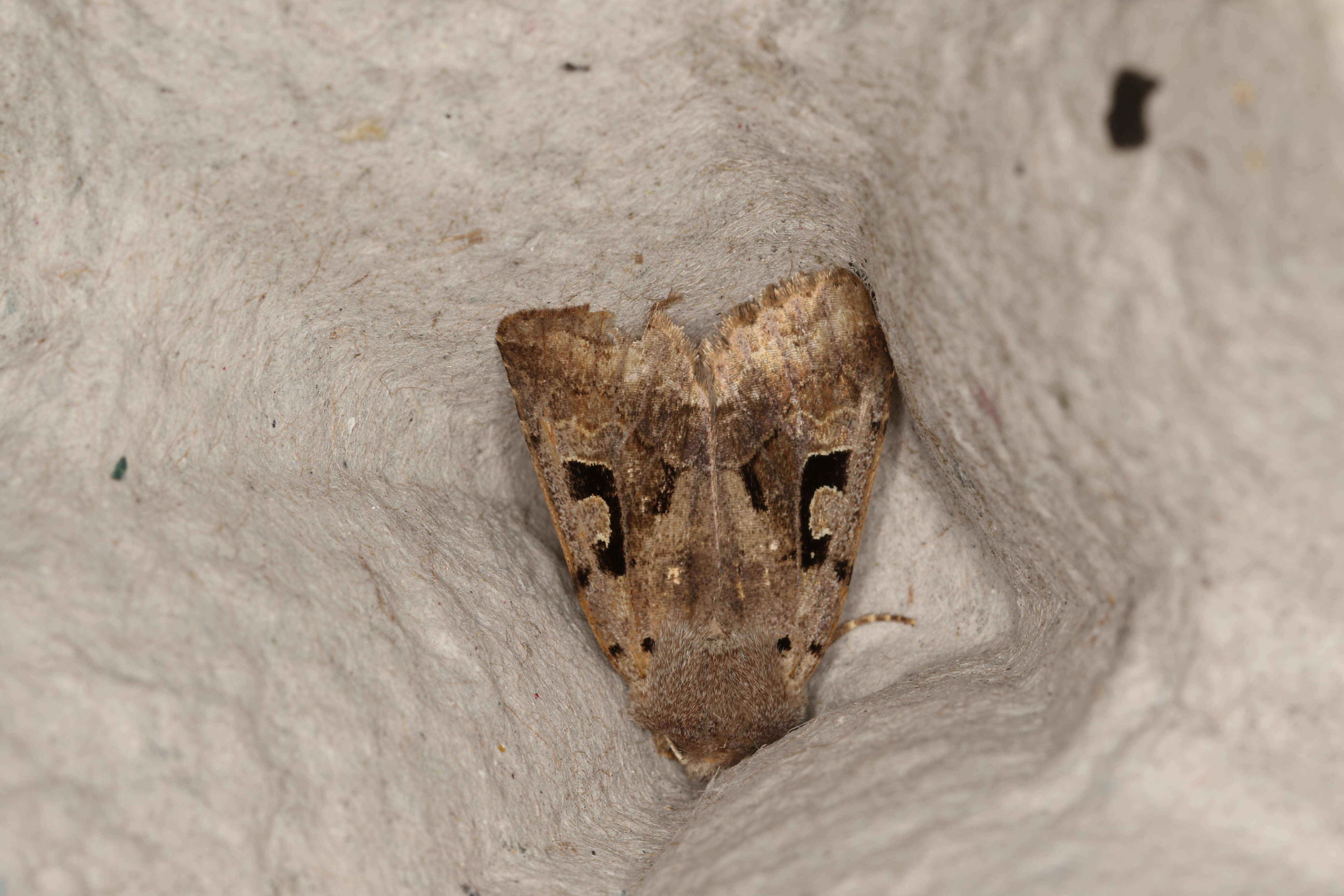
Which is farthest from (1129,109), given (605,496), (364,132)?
(605,496)

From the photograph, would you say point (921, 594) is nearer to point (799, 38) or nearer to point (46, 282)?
point (799, 38)

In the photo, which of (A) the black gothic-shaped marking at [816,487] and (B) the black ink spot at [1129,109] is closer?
(B) the black ink spot at [1129,109]

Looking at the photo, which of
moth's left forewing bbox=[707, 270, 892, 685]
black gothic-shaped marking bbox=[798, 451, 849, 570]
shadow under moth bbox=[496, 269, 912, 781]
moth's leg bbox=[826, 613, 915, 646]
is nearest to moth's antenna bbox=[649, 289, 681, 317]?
shadow under moth bbox=[496, 269, 912, 781]

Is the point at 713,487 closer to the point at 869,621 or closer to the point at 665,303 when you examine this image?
the point at 665,303

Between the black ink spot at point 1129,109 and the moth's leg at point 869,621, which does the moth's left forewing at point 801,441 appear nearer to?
the moth's leg at point 869,621

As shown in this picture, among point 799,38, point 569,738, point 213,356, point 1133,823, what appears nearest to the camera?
point 1133,823

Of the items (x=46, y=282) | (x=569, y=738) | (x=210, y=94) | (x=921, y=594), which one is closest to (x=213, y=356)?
(x=46, y=282)

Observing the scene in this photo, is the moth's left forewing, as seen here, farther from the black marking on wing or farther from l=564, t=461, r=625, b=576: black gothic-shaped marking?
l=564, t=461, r=625, b=576: black gothic-shaped marking

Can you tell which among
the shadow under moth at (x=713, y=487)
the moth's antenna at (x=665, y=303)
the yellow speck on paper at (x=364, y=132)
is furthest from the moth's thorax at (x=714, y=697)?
the yellow speck on paper at (x=364, y=132)
